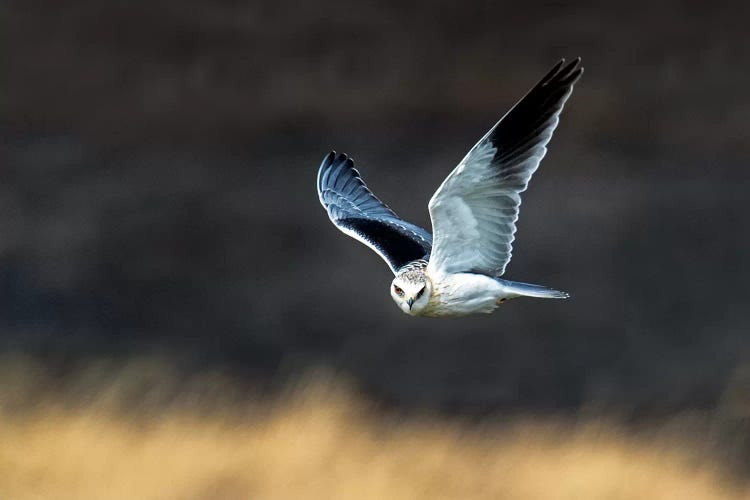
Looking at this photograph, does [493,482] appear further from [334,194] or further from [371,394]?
[334,194]

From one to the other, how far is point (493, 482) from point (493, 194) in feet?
11.4

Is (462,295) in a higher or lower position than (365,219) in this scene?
lower

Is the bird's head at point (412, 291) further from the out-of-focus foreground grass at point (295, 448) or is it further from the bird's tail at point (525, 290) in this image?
the out-of-focus foreground grass at point (295, 448)

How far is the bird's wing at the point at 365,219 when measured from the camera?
6.43 meters

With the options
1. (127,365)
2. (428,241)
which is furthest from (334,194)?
(127,365)

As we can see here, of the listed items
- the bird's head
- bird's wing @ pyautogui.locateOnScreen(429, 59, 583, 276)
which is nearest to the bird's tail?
bird's wing @ pyautogui.locateOnScreen(429, 59, 583, 276)

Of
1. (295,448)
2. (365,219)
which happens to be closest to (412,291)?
(365,219)

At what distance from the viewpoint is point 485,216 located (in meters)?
5.78

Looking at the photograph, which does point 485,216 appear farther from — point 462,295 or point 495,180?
point 462,295

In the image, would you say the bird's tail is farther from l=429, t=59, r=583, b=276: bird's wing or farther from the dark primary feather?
the dark primary feather

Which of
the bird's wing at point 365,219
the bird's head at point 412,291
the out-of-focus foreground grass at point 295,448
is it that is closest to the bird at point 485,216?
the bird's head at point 412,291

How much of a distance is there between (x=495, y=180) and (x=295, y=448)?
3668 millimetres

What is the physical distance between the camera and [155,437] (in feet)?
29.8

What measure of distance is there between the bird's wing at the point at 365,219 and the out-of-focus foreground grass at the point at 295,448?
201 cm
